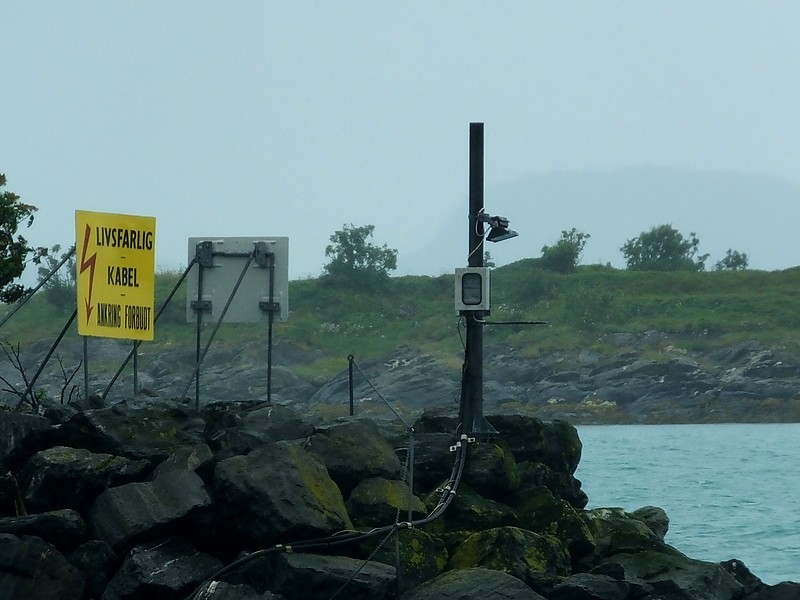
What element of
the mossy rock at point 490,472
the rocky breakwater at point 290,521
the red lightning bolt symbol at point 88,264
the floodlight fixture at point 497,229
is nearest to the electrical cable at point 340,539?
the rocky breakwater at point 290,521

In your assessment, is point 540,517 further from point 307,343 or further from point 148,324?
point 307,343

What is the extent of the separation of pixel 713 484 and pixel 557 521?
3908cm

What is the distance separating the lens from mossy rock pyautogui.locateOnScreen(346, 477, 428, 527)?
50.1 feet

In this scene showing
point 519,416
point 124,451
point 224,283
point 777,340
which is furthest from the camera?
point 777,340

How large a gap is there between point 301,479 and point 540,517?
3.45 meters

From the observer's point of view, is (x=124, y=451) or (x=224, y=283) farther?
(x=224, y=283)

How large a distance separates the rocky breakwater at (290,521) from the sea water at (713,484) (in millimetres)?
14665

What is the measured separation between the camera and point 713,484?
5400cm

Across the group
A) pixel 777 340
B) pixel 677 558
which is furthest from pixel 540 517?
pixel 777 340

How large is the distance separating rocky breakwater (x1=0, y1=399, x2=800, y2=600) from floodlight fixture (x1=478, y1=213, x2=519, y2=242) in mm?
2432

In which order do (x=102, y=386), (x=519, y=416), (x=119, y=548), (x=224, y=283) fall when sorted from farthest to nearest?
(x=102, y=386), (x=224, y=283), (x=519, y=416), (x=119, y=548)

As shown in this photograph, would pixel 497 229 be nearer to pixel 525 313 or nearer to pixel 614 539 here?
pixel 614 539

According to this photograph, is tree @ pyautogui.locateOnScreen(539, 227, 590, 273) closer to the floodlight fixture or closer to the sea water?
the sea water

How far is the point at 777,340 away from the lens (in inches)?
4139
